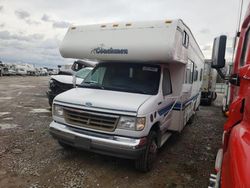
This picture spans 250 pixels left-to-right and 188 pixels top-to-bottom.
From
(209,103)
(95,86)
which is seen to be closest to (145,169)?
(95,86)

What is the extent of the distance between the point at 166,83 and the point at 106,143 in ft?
6.73

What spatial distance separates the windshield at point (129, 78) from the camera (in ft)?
15.8

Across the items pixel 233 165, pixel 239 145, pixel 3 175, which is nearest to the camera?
pixel 233 165

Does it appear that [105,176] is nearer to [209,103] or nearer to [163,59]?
[163,59]

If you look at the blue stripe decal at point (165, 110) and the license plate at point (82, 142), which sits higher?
the blue stripe decal at point (165, 110)

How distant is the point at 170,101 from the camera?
5457 millimetres

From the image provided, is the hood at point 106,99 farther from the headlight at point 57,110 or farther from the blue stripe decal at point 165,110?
the blue stripe decal at point 165,110

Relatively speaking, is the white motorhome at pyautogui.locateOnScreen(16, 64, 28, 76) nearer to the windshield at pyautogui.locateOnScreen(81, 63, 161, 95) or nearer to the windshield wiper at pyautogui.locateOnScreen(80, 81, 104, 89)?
the windshield wiper at pyautogui.locateOnScreen(80, 81, 104, 89)

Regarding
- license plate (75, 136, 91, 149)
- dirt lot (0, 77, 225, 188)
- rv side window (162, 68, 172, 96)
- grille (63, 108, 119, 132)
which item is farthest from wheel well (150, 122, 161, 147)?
license plate (75, 136, 91, 149)

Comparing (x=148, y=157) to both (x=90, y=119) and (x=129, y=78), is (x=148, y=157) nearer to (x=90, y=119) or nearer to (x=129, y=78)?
(x=90, y=119)

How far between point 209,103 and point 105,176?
39.8 feet

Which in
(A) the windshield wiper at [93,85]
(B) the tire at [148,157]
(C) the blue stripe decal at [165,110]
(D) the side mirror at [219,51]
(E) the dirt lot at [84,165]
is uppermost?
(D) the side mirror at [219,51]

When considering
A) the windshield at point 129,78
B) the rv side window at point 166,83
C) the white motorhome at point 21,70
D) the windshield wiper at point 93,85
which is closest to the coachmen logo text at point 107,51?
the windshield at point 129,78

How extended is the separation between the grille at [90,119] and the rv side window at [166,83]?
1475 millimetres
